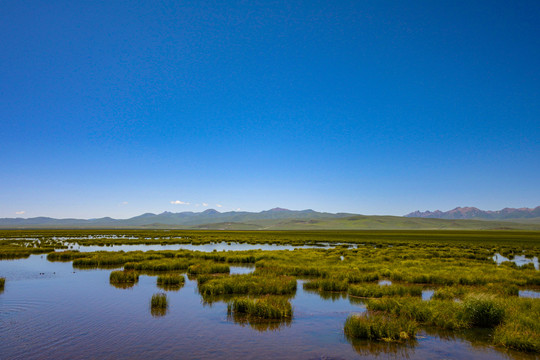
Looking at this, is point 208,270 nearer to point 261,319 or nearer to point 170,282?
point 170,282

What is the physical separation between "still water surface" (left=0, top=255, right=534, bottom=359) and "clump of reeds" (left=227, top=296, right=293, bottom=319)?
0.45m

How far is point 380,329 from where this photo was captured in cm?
1034

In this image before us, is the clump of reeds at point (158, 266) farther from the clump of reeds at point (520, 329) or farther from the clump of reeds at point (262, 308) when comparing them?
the clump of reeds at point (520, 329)

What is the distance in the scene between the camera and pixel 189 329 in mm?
11203

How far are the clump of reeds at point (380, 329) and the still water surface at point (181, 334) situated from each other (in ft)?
1.08

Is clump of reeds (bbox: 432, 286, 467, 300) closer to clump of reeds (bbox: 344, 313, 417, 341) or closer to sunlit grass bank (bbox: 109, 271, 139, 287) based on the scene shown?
clump of reeds (bbox: 344, 313, 417, 341)

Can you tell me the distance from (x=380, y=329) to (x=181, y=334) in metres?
6.47

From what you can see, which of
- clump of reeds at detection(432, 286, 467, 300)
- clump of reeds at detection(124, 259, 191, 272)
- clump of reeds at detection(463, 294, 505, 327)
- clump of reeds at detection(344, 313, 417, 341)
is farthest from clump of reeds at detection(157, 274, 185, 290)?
clump of reeds at detection(463, 294, 505, 327)

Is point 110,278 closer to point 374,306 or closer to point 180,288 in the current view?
point 180,288

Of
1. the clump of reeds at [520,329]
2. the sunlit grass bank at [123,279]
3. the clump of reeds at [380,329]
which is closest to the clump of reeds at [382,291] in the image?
the clump of reeds at [520,329]

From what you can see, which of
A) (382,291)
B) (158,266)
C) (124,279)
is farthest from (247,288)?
(158,266)

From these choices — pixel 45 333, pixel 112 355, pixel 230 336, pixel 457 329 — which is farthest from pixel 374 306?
pixel 45 333

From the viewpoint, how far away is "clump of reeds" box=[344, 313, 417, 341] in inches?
404

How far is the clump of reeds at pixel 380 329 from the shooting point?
10250 mm
